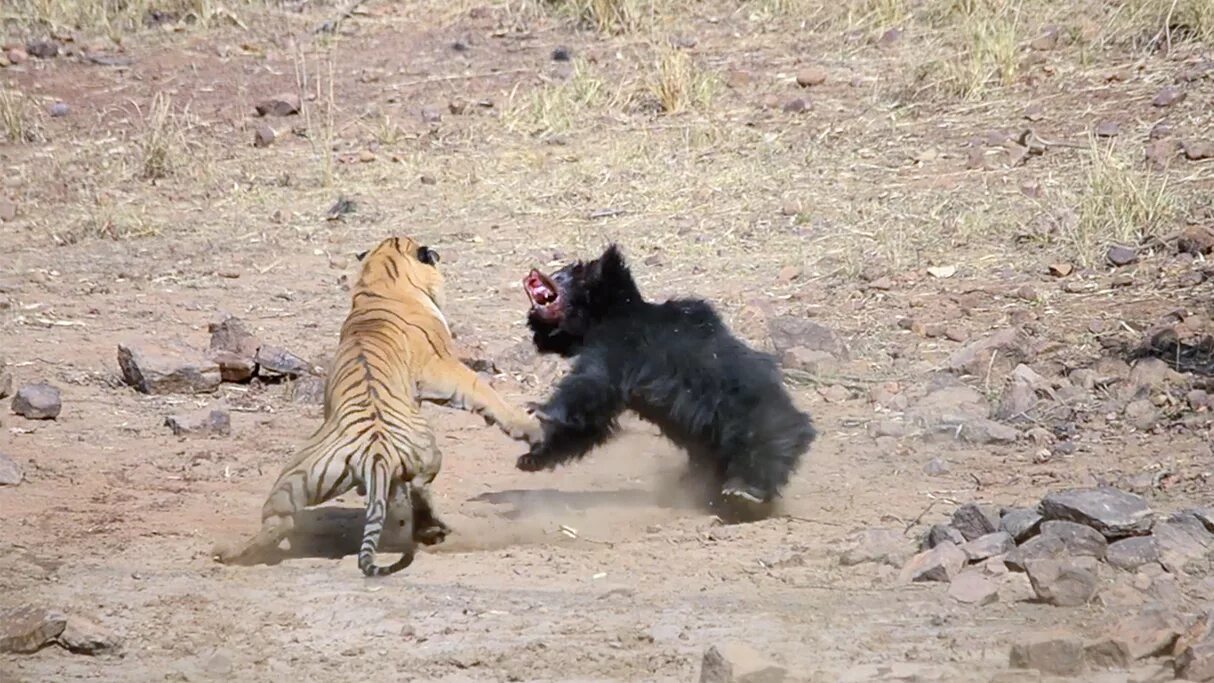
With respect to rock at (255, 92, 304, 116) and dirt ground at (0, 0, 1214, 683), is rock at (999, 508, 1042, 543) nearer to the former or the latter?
dirt ground at (0, 0, 1214, 683)

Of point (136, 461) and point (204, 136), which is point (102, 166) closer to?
point (204, 136)

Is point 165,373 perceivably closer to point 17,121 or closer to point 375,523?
point 375,523

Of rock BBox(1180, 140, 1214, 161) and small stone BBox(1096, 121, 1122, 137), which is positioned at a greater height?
small stone BBox(1096, 121, 1122, 137)

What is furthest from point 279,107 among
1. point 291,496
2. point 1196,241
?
point 291,496

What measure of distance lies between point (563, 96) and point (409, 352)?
5828mm

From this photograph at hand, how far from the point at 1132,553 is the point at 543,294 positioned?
9.05ft

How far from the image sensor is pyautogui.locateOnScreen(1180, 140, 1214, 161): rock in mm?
9906

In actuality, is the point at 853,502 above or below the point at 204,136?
below

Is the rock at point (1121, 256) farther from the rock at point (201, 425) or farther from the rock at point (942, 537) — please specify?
the rock at point (201, 425)

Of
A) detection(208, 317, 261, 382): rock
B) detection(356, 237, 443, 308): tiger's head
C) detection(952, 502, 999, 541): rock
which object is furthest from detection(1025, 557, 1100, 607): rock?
detection(208, 317, 261, 382): rock

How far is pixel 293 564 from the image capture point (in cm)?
600

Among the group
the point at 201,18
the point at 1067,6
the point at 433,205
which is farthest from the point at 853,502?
the point at 201,18

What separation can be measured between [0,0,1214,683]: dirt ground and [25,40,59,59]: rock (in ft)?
0.29

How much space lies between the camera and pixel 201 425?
762 centimetres
